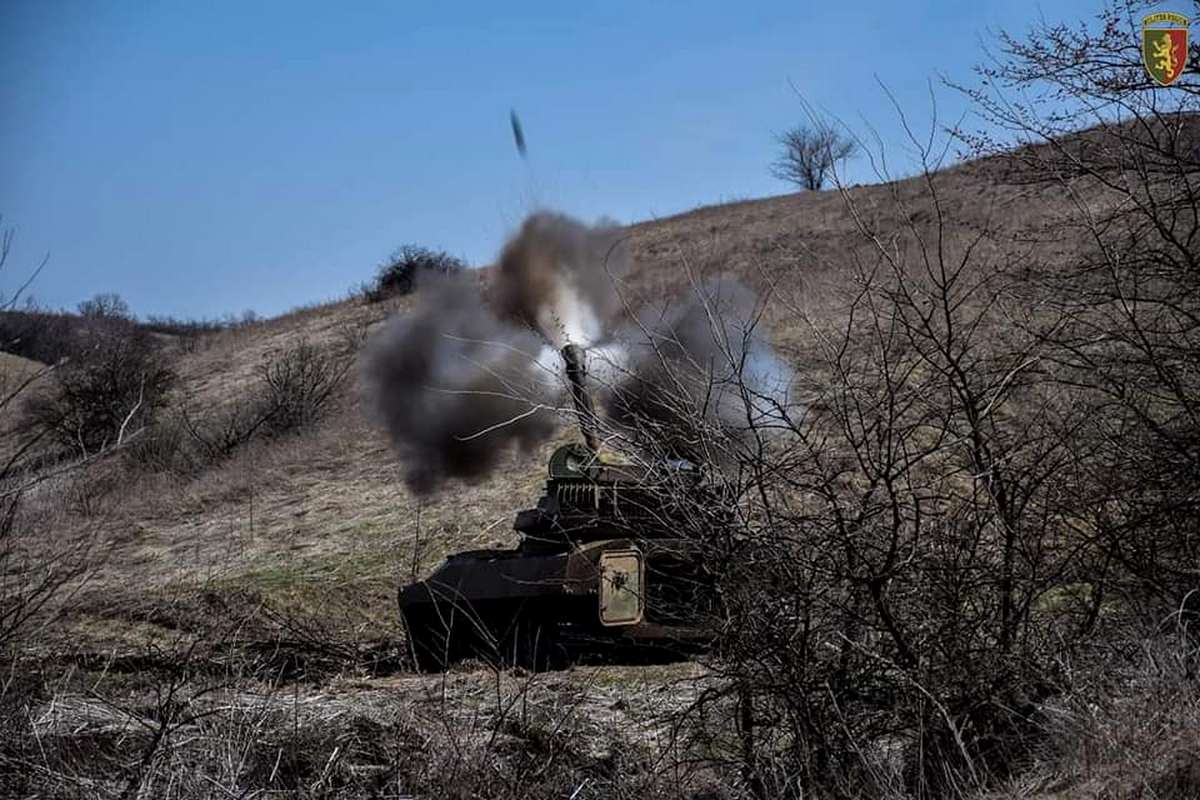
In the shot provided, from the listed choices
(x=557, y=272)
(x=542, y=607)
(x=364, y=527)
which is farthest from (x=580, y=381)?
(x=364, y=527)

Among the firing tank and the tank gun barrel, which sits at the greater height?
the tank gun barrel

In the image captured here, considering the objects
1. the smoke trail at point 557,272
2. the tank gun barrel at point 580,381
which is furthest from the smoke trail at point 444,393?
the tank gun barrel at point 580,381

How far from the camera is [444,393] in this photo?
740 inches

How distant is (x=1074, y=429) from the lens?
7.42m

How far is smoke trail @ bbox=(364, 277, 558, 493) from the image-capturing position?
63.1ft

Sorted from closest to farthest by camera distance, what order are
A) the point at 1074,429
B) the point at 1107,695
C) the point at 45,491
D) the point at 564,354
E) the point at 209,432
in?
the point at 1107,695
the point at 1074,429
the point at 564,354
the point at 45,491
the point at 209,432

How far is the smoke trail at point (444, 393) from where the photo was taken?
63.1 ft

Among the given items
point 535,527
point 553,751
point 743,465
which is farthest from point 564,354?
point 743,465

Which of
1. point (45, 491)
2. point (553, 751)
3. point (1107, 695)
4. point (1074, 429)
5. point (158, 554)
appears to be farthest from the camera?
point (158, 554)

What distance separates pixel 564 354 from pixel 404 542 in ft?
24.7

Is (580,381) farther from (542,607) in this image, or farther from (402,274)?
(402,274)

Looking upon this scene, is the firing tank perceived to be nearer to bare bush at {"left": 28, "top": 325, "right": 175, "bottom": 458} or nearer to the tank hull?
the tank hull

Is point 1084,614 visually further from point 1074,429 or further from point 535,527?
point 535,527

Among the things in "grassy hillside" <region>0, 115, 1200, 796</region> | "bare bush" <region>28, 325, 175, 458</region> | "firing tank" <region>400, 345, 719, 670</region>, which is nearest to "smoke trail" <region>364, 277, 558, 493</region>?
"grassy hillside" <region>0, 115, 1200, 796</region>
